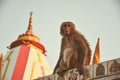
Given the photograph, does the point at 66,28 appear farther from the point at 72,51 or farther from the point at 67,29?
the point at 72,51

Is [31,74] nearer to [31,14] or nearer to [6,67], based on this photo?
[6,67]

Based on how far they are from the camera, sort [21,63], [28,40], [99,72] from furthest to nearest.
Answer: [28,40], [21,63], [99,72]

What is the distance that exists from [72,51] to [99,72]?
3.56ft

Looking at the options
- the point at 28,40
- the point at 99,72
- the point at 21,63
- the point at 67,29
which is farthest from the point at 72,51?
the point at 28,40

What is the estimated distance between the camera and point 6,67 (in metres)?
19.7

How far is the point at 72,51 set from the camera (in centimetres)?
1445

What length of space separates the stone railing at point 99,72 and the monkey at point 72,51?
149mm

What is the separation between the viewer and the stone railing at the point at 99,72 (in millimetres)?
13438

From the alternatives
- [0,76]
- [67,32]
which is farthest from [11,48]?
[67,32]

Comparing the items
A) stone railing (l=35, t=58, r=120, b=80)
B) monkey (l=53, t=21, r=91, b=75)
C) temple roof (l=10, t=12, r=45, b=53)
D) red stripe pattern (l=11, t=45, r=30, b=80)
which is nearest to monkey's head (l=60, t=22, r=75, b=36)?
monkey (l=53, t=21, r=91, b=75)

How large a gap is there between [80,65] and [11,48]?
7.34m

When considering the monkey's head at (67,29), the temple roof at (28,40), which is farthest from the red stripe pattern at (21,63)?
the monkey's head at (67,29)

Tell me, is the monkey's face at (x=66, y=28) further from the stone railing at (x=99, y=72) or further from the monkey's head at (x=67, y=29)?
the stone railing at (x=99, y=72)

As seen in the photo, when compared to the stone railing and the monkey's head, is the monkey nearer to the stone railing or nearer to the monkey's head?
the monkey's head
